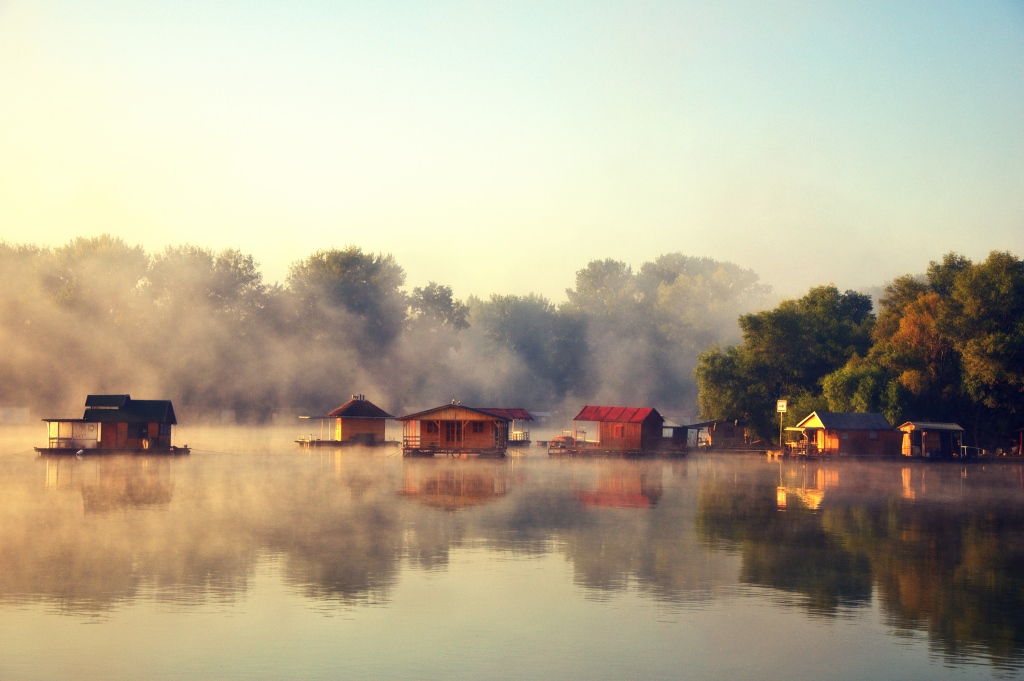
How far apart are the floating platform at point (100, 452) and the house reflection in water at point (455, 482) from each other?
18572mm

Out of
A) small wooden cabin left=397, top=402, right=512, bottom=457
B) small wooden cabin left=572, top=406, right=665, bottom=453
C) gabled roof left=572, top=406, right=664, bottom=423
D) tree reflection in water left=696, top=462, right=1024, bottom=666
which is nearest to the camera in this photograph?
tree reflection in water left=696, top=462, right=1024, bottom=666

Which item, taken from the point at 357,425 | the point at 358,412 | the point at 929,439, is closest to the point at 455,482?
the point at 358,412

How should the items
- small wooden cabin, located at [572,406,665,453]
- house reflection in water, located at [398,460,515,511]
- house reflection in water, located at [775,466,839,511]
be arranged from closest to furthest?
house reflection in water, located at [398,460,515,511] < house reflection in water, located at [775,466,839,511] < small wooden cabin, located at [572,406,665,453]

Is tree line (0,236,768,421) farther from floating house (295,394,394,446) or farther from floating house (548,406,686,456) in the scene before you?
floating house (548,406,686,456)

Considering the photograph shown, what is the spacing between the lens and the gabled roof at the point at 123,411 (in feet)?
275

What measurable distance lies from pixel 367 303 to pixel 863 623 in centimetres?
13647

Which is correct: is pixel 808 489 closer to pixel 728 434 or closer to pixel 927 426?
pixel 927 426

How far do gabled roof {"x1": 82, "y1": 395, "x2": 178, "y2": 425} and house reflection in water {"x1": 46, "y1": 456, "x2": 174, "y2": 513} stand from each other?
3198 mm

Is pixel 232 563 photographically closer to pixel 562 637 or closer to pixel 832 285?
pixel 562 637

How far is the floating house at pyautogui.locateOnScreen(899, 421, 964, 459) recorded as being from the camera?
95000mm

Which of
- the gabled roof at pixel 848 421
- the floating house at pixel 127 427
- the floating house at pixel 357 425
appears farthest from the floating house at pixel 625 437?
the floating house at pixel 127 427

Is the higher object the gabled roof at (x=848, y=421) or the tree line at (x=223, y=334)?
the tree line at (x=223, y=334)

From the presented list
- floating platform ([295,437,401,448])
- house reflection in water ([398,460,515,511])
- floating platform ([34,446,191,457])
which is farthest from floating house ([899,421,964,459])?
floating platform ([34,446,191,457])

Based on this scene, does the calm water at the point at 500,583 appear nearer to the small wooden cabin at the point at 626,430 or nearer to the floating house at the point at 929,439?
the floating house at the point at 929,439
